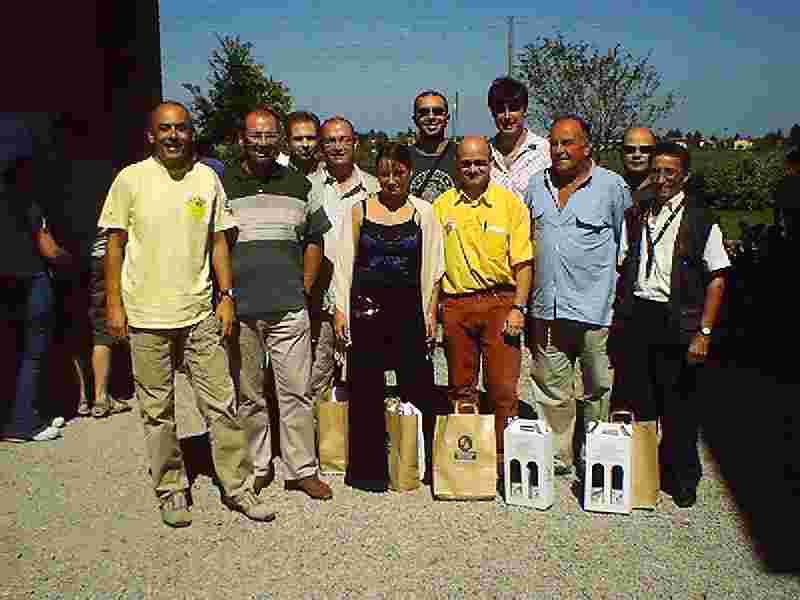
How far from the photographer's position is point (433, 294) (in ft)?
15.3

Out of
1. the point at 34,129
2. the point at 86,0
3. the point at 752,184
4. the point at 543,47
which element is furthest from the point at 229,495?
the point at 752,184

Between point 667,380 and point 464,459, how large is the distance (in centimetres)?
127

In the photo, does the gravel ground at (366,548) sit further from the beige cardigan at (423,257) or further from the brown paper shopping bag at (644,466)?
the beige cardigan at (423,257)

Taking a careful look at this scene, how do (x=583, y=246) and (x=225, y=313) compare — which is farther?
(x=583, y=246)

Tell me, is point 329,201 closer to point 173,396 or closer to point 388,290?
point 388,290

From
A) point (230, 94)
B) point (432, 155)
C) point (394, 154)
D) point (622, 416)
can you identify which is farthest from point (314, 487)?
point (230, 94)

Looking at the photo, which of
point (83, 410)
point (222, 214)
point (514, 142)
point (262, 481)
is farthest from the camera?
point (83, 410)

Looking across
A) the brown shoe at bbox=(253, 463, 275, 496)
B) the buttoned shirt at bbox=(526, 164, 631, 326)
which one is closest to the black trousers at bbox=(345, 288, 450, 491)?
the brown shoe at bbox=(253, 463, 275, 496)

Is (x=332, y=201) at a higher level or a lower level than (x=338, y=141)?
lower

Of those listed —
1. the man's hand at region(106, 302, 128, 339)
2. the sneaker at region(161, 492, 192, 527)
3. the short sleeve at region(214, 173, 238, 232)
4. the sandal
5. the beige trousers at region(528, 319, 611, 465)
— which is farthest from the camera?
the sandal

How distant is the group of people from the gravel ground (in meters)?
0.19

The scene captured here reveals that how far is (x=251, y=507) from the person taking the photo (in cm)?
452

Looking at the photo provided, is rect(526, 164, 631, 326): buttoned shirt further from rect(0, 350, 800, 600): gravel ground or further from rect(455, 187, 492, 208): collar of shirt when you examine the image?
rect(0, 350, 800, 600): gravel ground

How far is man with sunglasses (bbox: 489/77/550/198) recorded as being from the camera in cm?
512
